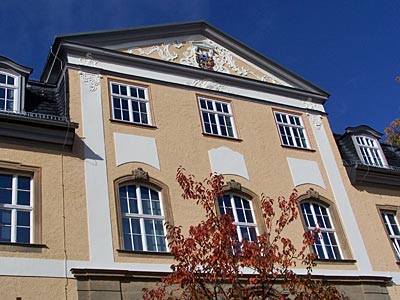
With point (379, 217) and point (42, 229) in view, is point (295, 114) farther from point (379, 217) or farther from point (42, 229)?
point (42, 229)

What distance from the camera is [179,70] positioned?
62.8 ft

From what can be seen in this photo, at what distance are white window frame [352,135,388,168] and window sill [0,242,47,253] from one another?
515 inches

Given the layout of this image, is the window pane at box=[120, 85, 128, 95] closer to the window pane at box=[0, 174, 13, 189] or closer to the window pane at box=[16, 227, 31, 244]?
the window pane at box=[0, 174, 13, 189]

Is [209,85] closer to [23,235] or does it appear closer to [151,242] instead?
[151,242]

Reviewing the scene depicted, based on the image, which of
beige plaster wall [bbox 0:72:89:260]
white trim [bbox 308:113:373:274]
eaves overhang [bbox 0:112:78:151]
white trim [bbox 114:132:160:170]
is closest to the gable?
white trim [bbox 308:113:373:274]

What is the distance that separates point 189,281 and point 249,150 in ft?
24.9

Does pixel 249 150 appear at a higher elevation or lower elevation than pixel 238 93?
lower

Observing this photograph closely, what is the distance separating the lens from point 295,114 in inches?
824

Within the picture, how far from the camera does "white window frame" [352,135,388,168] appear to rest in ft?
71.2

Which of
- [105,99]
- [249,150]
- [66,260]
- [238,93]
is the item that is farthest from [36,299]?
[238,93]

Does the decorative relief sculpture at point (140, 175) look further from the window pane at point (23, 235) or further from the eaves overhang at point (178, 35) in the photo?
the eaves overhang at point (178, 35)

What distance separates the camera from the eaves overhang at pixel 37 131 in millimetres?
14359

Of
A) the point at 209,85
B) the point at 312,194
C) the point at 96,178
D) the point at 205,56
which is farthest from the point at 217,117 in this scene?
the point at 96,178

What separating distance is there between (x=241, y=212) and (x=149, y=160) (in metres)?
3.21
